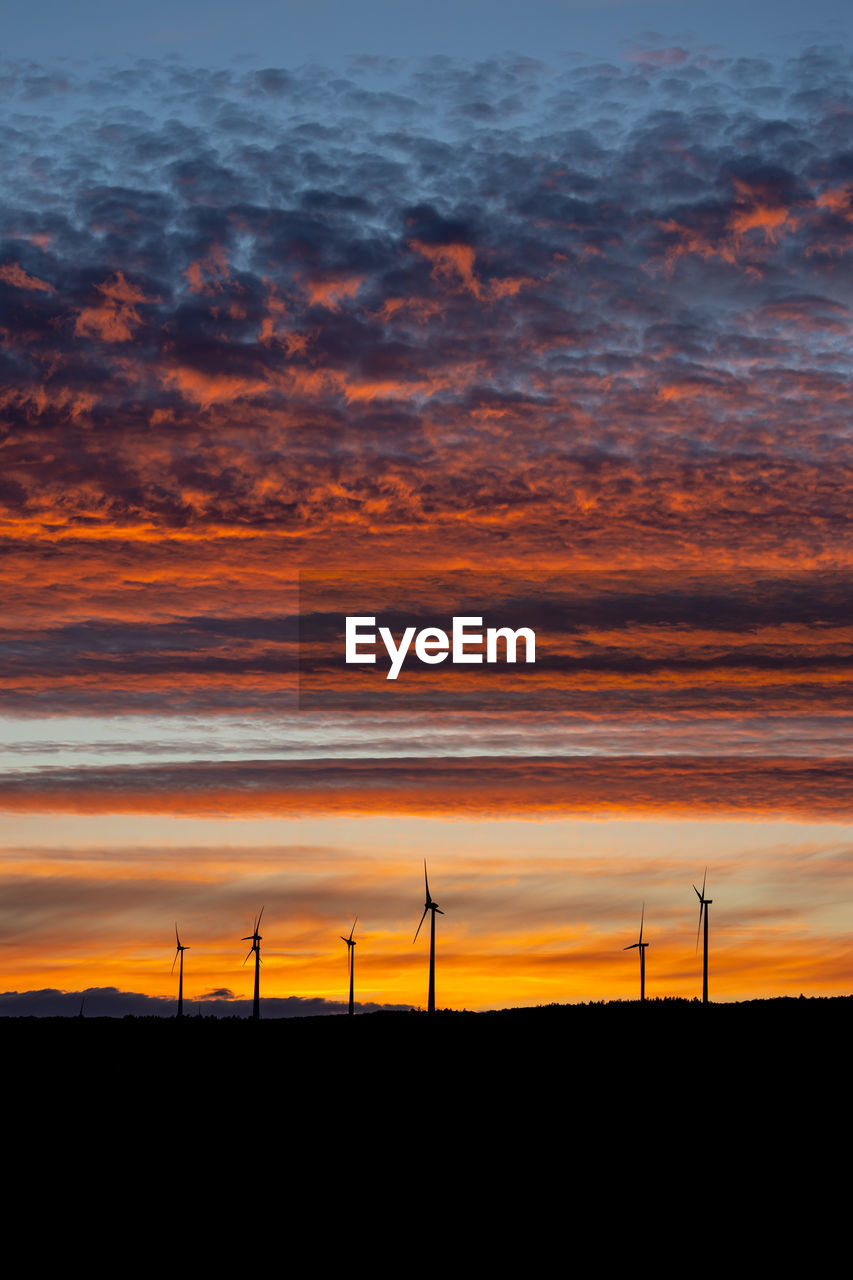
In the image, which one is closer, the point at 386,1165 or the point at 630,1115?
the point at 386,1165

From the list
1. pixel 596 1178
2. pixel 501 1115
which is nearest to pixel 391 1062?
pixel 501 1115

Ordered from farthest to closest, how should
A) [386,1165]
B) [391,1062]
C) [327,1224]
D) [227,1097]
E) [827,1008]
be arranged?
[827,1008]
[391,1062]
[227,1097]
[386,1165]
[327,1224]

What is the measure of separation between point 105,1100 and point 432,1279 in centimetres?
5121

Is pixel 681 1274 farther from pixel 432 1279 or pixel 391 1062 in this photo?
pixel 391 1062

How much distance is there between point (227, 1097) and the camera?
86375 millimetres

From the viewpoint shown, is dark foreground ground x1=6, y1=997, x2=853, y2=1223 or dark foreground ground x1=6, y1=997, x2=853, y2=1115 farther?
dark foreground ground x1=6, y1=997, x2=853, y2=1115

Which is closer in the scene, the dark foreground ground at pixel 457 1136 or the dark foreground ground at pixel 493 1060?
the dark foreground ground at pixel 457 1136

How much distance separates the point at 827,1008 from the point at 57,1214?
416ft

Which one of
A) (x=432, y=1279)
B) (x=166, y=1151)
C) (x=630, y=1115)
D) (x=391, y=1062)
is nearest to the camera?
(x=432, y=1279)

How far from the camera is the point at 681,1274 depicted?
1633 inches

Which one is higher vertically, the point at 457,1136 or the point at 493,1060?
the point at 493,1060

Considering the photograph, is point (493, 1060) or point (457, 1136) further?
point (493, 1060)

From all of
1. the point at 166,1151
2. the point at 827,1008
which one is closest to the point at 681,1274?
the point at 166,1151

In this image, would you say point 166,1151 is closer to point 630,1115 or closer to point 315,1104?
point 315,1104
